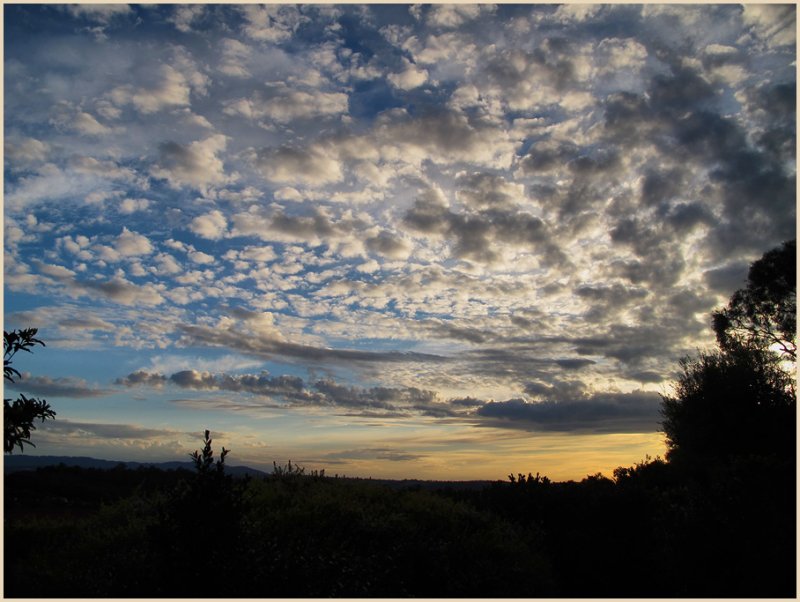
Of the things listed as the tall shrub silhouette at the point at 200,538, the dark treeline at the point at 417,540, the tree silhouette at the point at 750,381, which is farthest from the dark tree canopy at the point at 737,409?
the tall shrub silhouette at the point at 200,538

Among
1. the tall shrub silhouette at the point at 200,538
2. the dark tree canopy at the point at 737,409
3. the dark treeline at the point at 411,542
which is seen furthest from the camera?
the dark tree canopy at the point at 737,409

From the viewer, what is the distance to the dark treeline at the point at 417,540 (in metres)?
10.0

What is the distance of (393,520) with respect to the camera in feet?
42.9

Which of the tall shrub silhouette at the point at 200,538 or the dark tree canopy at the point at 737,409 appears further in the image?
the dark tree canopy at the point at 737,409

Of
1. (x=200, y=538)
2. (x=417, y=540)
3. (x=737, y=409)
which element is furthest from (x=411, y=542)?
(x=737, y=409)

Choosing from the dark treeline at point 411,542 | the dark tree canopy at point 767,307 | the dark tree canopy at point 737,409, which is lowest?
the dark treeline at point 411,542

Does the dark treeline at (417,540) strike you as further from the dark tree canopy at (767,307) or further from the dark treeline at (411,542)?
the dark tree canopy at (767,307)

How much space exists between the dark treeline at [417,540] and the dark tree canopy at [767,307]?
2359 centimetres

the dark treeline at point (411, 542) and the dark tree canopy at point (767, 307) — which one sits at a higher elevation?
the dark tree canopy at point (767, 307)

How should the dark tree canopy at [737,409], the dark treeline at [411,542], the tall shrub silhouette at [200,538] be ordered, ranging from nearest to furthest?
the tall shrub silhouette at [200,538] < the dark treeline at [411,542] < the dark tree canopy at [737,409]

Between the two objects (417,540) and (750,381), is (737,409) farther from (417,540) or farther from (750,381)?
(417,540)

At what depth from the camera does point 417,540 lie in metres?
12.6

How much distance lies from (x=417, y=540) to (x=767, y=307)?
105 feet

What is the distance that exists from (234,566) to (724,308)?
3727 cm
